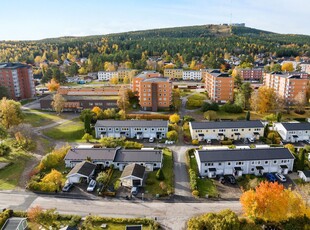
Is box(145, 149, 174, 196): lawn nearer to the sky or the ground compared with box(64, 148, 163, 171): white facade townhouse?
nearer to the ground

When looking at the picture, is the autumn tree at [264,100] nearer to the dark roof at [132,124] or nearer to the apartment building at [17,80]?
the dark roof at [132,124]

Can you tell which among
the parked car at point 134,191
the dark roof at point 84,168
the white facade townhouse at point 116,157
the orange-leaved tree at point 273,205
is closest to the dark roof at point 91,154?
the white facade townhouse at point 116,157

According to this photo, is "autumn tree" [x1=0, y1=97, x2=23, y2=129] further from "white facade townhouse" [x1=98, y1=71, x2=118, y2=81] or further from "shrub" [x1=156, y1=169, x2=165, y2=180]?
"white facade townhouse" [x1=98, y1=71, x2=118, y2=81]

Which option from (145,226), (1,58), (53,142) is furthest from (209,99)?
(1,58)

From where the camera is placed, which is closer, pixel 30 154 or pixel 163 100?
pixel 30 154

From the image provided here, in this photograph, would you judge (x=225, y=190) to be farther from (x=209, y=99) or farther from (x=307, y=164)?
(x=209, y=99)

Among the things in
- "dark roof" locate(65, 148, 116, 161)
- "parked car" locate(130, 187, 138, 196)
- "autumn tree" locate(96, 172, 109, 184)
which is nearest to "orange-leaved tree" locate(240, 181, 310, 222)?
"parked car" locate(130, 187, 138, 196)

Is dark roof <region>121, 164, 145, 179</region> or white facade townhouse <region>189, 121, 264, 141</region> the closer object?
dark roof <region>121, 164, 145, 179</region>
